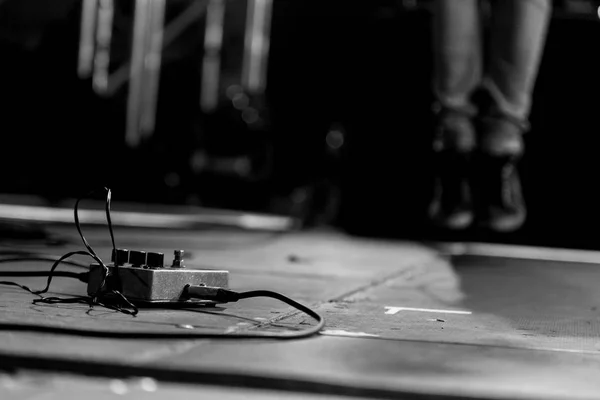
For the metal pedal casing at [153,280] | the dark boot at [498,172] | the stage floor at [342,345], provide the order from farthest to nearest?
1. the dark boot at [498,172]
2. the metal pedal casing at [153,280]
3. the stage floor at [342,345]

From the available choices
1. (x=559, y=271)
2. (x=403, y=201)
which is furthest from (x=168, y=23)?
(x=559, y=271)

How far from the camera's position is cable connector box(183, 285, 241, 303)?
1287 millimetres

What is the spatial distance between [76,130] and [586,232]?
317 centimetres

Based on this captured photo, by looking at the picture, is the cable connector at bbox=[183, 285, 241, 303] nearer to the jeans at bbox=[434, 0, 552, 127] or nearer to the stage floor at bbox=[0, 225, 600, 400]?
the stage floor at bbox=[0, 225, 600, 400]

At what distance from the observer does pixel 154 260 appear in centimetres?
126

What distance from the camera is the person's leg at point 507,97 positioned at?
8.56ft

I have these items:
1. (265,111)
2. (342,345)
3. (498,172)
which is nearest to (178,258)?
(342,345)

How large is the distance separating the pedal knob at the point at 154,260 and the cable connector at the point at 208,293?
5 cm

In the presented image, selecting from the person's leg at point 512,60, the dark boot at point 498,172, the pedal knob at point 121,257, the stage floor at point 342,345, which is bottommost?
the stage floor at point 342,345

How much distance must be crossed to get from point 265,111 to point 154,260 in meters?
5.40

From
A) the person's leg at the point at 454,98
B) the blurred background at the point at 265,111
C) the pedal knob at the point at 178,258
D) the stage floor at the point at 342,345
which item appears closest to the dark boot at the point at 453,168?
the person's leg at the point at 454,98

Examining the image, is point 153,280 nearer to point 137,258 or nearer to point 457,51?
point 137,258

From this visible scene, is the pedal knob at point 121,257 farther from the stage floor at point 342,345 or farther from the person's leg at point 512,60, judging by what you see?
the person's leg at point 512,60

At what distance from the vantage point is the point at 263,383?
0.83 meters
